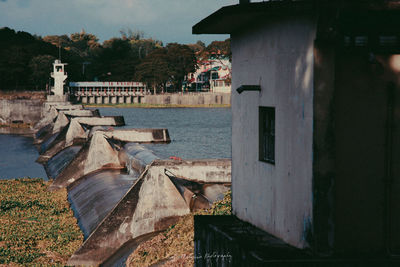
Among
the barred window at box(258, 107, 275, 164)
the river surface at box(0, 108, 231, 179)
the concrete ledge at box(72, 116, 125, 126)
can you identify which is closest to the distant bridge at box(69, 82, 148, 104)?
the river surface at box(0, 108, 231, 179)

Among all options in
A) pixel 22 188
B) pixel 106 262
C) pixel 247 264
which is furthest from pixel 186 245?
pixel 22 188

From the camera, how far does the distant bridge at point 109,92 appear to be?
497 feet

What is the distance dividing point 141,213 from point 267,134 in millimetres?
9477

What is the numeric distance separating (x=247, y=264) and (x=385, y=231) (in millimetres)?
2080

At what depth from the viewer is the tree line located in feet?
392

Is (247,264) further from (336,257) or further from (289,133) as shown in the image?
(289,133)

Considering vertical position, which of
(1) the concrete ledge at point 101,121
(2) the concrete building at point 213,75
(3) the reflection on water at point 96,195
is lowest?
(3) the reflection on water at point 96,195

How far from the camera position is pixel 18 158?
53.1 m

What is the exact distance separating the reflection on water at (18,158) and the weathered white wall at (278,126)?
30.5m

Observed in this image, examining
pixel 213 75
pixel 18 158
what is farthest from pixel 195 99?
pixel 18 158

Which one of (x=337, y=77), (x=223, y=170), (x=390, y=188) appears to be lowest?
(x=223, y=170)

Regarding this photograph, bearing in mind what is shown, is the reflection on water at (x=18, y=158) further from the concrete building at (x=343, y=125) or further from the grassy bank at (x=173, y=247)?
the concrete building at (x=343, y=125)

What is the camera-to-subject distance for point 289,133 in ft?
30.2

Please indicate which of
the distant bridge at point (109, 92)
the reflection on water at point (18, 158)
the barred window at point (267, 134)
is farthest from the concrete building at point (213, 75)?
the barred window at point (267, 134)
